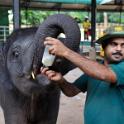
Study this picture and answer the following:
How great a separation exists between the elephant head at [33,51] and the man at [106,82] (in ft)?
0.67

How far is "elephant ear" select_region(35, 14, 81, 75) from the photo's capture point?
2945 millimetres

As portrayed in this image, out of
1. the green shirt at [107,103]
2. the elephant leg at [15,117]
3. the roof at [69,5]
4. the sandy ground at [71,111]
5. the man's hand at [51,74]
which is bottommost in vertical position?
the sandy ground at [71,111]

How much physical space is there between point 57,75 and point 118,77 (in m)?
0.40

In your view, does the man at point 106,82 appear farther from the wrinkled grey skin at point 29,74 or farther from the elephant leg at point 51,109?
the elephant leg at point 51,109

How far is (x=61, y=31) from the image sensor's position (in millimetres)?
3104

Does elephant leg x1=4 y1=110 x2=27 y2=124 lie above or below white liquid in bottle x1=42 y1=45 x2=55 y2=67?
below

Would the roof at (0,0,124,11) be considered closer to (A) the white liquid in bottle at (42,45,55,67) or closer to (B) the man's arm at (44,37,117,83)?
(A) the white liquid in bottle at (42,45,55,67)

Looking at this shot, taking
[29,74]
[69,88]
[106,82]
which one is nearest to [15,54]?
[29,74]

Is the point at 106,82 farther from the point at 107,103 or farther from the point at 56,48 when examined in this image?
the point at 56,48

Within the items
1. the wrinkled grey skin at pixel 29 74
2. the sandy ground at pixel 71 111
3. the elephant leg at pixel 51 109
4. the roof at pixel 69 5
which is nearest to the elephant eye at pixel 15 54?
the wrinkled grey skin at pixel 29 74

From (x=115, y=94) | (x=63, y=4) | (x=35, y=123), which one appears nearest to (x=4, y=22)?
(x=63, y=4)

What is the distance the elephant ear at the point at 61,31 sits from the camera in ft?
9.66

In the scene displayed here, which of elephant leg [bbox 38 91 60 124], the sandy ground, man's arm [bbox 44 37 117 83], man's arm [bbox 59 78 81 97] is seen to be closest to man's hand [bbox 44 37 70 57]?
man's arm [bbox 44 37 117 83]

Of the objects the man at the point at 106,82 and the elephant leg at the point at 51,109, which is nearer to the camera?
the man at the point at 106,82
